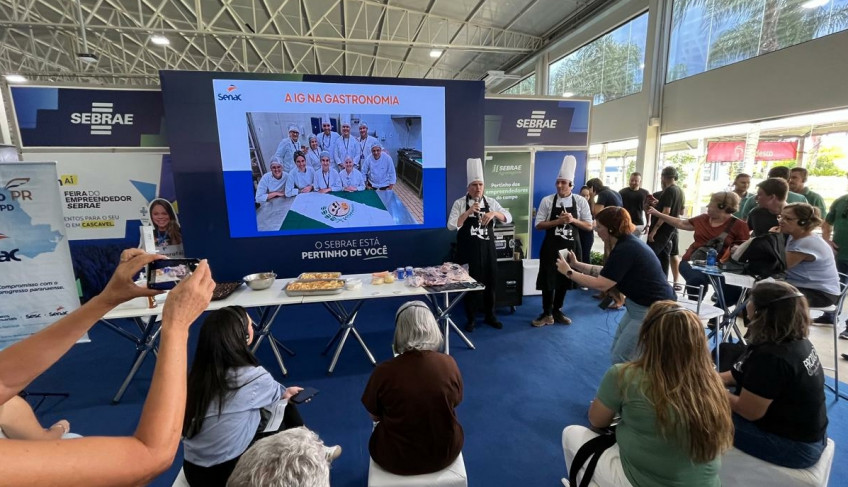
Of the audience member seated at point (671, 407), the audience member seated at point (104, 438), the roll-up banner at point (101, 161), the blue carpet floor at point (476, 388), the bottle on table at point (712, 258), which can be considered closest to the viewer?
the audience member seated at point (104, 438)

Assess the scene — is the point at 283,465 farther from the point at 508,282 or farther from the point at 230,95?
the point at 230,95

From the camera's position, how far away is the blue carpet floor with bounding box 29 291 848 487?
7.23ft

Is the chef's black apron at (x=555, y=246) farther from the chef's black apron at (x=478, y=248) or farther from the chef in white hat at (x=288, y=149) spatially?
the chef in white hat at (x=288, y=149)

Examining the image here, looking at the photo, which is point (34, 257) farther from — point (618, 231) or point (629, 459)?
point (618, 231)

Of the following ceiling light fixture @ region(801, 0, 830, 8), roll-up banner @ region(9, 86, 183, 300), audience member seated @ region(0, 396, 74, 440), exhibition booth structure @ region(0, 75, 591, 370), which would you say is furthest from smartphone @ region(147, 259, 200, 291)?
ceiling light fixture @ region(801, 0, 830, 8)

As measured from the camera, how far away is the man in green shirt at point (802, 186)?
13.4ft

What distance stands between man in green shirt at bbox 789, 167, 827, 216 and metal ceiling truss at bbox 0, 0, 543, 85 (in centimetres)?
655

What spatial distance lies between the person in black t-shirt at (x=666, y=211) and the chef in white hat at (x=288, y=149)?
15.0ft

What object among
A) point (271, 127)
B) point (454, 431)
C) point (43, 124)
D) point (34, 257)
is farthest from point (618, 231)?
point (43, 124)

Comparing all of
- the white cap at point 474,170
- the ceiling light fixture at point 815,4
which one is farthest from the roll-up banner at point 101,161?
the ceiling light fixture at point 815,4

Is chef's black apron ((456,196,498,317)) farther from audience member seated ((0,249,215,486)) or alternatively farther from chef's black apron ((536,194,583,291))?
audience member seated ((0,249,215,486))

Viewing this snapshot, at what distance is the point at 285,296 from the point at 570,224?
316cm

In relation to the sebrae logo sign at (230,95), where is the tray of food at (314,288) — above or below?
below

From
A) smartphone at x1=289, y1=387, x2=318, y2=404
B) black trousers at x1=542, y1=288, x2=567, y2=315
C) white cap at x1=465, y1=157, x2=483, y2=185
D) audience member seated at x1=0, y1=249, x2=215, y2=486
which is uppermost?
white cap at x1=465, y1=157, x2=483, y2=185
